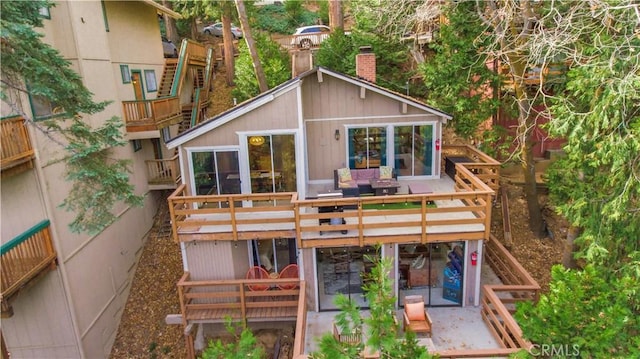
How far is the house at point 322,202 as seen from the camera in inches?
353

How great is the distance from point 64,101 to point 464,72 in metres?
11.4

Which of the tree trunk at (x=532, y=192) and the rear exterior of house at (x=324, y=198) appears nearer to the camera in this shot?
the rear exterior of house at (x=324, y=198)

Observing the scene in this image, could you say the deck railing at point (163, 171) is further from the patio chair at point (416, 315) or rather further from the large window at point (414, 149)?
the patio chair at point (416, 315)

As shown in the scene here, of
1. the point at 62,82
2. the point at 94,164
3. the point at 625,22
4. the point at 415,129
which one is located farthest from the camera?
the point at 415,129

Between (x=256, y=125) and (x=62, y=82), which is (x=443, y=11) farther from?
(x=62, y=82)

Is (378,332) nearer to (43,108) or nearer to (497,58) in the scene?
(43,108)

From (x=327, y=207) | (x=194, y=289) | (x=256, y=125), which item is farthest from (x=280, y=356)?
(x=256, y=125)

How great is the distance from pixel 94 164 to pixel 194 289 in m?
3.90

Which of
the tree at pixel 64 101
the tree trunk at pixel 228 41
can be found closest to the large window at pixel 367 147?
the tree at pixel 64 101

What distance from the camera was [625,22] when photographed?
24.6ft

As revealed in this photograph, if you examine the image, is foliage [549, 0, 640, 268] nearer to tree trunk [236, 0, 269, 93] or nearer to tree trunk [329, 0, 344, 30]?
tree trunk [236, 0, 269, 93]

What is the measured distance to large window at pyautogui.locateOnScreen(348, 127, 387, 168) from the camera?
1216 cm

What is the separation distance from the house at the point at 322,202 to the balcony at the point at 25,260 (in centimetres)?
305

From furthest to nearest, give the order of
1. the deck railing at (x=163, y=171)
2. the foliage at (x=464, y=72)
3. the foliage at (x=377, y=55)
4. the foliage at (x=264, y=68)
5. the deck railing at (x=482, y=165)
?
the foliage at (x=264, y=68)
the foliage at (x=377, y=55)
the deck railing at (x=163, y=171)
the foliage at (x=464, y=72)
the deck railing at (x=482, y=165)
